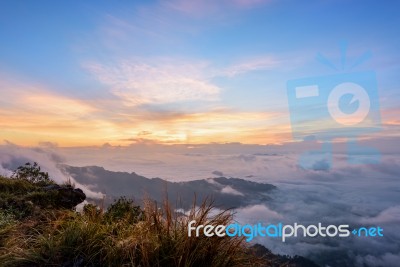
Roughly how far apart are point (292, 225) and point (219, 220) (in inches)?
74.4

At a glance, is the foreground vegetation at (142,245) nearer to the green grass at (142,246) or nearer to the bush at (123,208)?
A: the green grass at (142,246)

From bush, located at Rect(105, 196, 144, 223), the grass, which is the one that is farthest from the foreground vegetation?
bush, located at Rect(105, 196, 144, 223)

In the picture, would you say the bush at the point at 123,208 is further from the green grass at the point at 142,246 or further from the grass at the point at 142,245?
the green grass at the point at 142,246

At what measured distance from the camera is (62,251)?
21.9 feet

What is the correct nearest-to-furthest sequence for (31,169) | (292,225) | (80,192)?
(292,225)
(80,192)
(31,169)

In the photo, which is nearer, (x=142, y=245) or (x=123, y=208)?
(x=142, y=245)

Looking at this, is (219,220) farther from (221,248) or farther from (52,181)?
(52,181)

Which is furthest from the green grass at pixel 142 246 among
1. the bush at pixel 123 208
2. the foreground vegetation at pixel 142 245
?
the bush at pixel 123 208

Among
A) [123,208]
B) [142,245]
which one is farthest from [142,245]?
[123,208]

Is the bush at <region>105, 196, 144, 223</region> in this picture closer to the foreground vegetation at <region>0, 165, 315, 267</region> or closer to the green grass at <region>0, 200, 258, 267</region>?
the foreground vegetation at <region>0, 165, 315, 267</region>

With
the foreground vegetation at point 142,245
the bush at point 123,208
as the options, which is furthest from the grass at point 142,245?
the bush at point 123,208

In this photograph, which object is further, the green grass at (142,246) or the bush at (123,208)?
the bush at (123,208)

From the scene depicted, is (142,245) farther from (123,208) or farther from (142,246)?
(123,208)

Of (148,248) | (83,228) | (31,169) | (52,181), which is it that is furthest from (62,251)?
(31,169)
